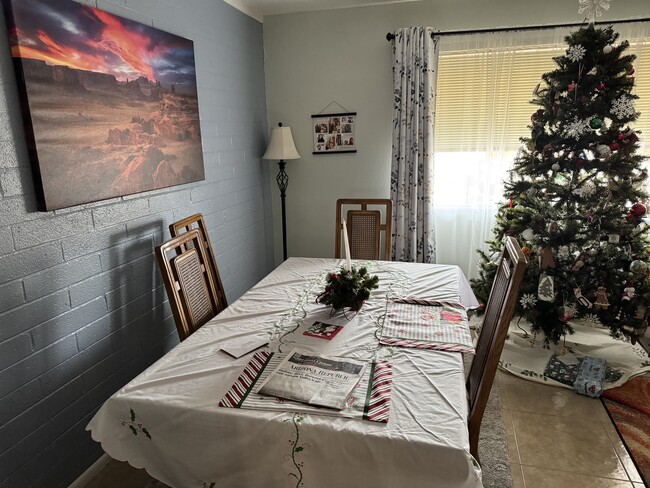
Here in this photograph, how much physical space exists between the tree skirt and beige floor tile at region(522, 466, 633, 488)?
748 millimetres

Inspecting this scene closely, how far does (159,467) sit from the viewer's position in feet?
4.09

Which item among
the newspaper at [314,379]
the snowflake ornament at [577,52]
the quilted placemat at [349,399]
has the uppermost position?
the snowflake ornament at [577,52]

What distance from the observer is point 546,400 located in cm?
249

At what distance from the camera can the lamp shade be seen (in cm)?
345

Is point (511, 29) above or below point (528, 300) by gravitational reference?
above

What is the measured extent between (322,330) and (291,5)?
2.77 m

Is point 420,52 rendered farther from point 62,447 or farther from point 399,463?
point 62,447

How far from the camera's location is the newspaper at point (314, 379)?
122cm

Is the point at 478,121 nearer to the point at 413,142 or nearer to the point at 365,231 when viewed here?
the point at 413,142

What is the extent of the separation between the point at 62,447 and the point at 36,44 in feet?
5.29

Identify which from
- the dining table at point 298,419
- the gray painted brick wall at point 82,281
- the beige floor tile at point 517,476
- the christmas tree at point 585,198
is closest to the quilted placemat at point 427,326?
the dining table at point 298,419

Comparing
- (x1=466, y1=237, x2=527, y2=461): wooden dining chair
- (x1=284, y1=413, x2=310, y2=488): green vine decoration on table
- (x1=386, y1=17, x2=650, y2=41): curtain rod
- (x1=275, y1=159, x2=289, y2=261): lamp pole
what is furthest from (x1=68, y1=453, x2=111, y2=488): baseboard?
(x1=386, y1=17, x2=650, y2=41): curtain rod

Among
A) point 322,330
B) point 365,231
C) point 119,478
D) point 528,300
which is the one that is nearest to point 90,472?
point 119,478

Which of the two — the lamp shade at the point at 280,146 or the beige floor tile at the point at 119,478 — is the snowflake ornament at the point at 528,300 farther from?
the beige floor tile at the point at 119,478
